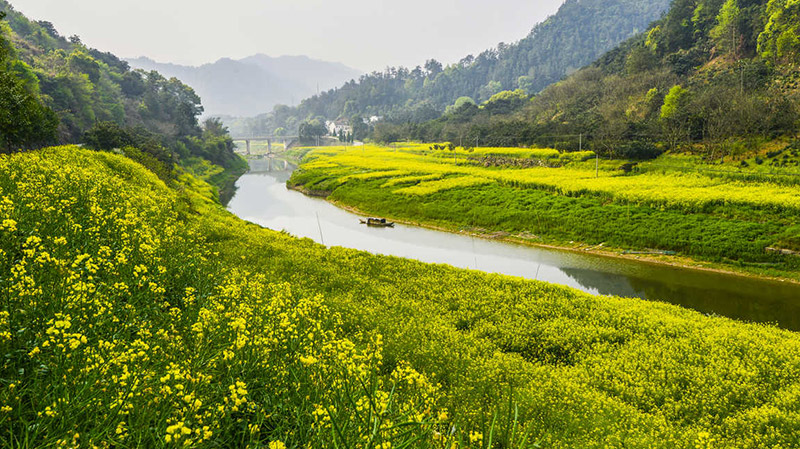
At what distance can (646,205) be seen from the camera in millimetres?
27859

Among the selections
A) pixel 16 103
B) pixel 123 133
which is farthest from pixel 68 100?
pixel 16 103

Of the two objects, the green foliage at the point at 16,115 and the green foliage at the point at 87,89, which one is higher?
the green foliage at the point at 87,89

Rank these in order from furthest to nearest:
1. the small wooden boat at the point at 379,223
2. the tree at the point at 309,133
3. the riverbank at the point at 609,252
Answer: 1. the tree at the point at 309,133
2. the small wooden boat at the point at 379,223
3. the riverbank at the point at 609,252

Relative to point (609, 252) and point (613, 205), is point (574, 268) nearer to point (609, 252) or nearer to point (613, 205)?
point (609, 252)

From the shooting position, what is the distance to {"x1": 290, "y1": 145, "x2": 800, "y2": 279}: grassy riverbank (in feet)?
71.9

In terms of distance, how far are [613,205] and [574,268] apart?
353 inches

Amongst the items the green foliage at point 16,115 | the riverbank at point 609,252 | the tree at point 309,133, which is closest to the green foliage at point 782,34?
the riverbank at point 609,252

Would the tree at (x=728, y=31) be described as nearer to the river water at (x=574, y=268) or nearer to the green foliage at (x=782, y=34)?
the green foliage at (x=782, y=34)

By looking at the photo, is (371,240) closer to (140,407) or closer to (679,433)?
(679,433)

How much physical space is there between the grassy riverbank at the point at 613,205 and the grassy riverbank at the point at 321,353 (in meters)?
10.9

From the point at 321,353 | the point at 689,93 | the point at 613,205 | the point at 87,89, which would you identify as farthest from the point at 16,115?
the point at 689,93

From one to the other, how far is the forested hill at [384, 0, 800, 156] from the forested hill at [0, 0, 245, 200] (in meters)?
45.9

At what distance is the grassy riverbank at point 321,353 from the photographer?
148 inches

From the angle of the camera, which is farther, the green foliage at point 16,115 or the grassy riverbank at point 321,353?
the green foliage at point 16,115
